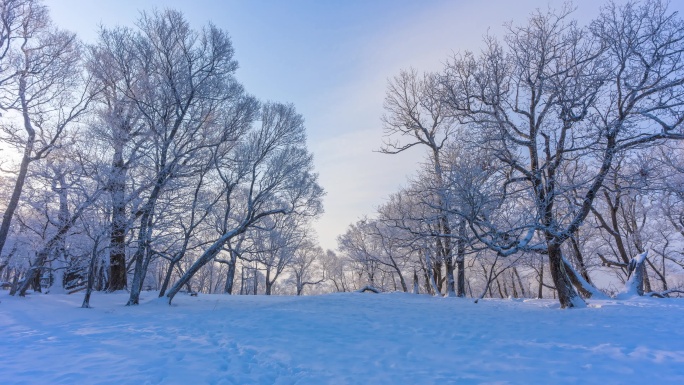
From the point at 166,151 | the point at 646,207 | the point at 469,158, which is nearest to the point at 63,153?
the point at 166,151

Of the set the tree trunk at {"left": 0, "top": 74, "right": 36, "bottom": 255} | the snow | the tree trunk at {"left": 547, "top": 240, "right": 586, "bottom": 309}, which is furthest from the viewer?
the tree trunk at {"left": 0, "top": 74, "right": 36, "bottom": 255}

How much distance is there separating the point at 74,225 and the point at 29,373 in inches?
401

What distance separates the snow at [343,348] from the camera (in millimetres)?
4141

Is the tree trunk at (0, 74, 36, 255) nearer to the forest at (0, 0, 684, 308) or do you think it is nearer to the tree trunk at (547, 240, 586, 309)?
the forest at (0, 0, 684, 308)

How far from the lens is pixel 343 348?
18.6 ft


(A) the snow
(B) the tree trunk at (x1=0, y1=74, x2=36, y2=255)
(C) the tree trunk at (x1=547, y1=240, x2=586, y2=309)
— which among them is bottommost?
(A) the snow

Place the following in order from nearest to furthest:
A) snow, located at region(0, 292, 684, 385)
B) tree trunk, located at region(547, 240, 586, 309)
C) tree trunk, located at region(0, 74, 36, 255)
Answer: snow, located at region(0, 292, 684, 385) → tree trunk, located at region(547, 240, 586, 309) → tree trunk, located at region(0, 74, 36, 255)

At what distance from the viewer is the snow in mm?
4141

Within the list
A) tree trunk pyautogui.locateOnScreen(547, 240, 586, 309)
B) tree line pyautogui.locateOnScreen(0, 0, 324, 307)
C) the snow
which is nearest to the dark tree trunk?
tree trunk pyautogui.locateOnScreen(547, 240, 586, 309)

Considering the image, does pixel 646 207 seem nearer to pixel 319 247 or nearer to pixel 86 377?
pixel 86 377

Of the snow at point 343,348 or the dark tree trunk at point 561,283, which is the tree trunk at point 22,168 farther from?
the dark tree trunk at point 561,283

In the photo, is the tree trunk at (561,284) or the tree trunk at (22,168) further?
the tree trunk at (22,168)

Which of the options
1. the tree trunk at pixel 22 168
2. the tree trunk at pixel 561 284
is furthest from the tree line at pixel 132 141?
the tree trunk at pixel 561 284

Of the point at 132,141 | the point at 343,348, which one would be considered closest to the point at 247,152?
the point at 132,141
